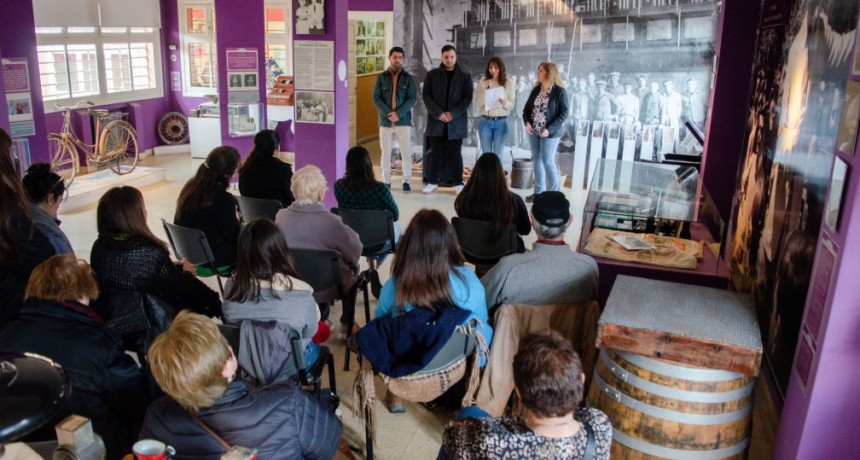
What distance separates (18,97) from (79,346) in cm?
466

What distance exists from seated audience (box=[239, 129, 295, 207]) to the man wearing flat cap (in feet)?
8.01

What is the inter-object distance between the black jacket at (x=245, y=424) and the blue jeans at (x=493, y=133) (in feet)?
20.7

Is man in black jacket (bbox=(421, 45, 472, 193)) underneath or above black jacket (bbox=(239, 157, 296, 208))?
above

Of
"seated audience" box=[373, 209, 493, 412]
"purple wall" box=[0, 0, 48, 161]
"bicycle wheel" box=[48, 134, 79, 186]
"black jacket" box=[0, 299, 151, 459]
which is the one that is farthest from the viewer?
"bicycle wheel" box=[48, 134, 79, 186]

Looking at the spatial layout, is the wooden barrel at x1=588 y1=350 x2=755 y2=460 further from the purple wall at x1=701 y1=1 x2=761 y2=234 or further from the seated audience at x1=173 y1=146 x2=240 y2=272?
the purple wall at x1=701 y1=1 x2=761 y2=234

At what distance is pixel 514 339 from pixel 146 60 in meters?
9.42

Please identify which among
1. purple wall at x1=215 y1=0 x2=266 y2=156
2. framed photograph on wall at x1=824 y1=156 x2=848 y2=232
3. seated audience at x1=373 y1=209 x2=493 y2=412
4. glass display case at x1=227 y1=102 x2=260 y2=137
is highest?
purple wall at x1=215 y1=0 x2=266 y2=156

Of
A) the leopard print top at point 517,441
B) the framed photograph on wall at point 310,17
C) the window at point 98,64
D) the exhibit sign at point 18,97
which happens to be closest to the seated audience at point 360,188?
the framed photograph on wall at point 310,17

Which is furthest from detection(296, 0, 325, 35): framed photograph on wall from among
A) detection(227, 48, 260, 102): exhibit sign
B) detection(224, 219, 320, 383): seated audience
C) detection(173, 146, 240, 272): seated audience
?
detection(224, 219, 320, 383): seated audience

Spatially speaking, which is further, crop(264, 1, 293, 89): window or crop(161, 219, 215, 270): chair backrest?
crop(264, 1, 293, 89): window

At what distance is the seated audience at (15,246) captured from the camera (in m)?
3.64

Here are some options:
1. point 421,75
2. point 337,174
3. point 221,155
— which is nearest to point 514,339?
point 221,155

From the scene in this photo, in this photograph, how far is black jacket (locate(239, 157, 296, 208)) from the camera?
5.31 m

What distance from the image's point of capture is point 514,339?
3.20 meters
